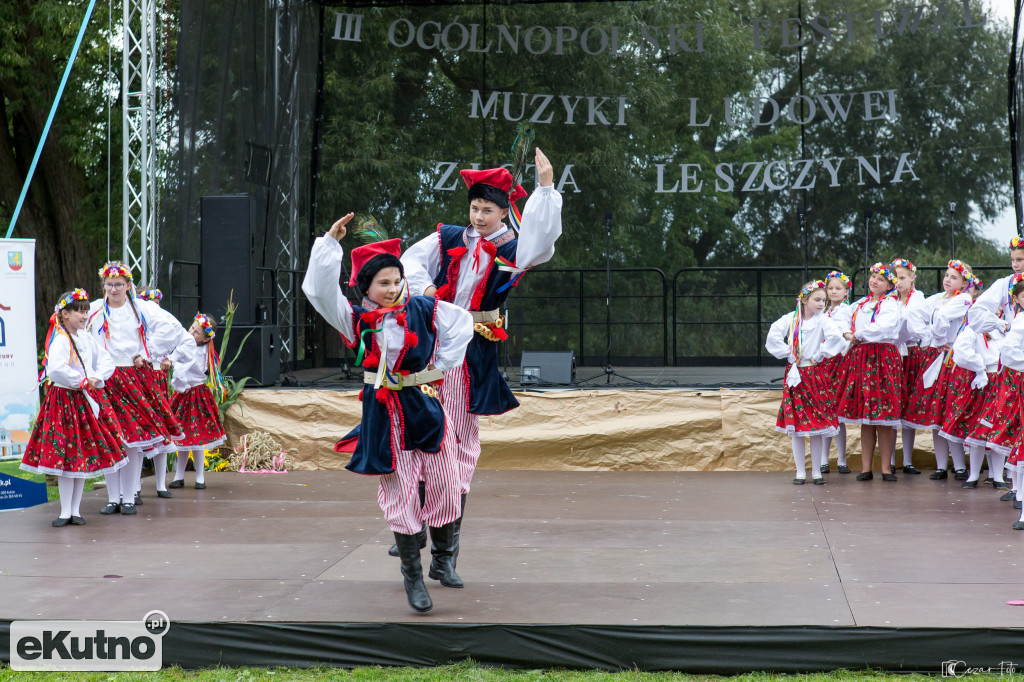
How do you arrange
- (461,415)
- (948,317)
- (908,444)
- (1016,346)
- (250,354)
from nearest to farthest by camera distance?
1. (461,415)
2. (1016,346)
3. (948,317)
4. (908,444)
5. (250,354)

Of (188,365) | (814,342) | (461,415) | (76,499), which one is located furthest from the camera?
(814,342)

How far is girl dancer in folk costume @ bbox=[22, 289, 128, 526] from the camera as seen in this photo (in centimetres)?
517

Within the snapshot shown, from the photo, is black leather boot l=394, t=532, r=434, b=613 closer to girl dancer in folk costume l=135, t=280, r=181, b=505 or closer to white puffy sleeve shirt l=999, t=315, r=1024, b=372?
girl dancer in folk costume l=135, t=280, r=181, b=505

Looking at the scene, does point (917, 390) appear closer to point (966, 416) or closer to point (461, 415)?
point (966, 416)

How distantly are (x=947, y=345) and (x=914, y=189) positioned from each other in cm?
347

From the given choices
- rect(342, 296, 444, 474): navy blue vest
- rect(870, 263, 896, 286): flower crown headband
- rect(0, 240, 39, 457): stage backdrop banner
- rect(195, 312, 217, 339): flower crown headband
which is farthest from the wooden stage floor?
rect(870, 263, 896, 286): flower crown headband

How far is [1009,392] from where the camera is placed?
5.24 metres

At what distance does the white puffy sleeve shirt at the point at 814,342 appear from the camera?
6.37 meters

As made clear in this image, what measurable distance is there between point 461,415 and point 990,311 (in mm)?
3394

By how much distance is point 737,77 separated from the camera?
9727mm

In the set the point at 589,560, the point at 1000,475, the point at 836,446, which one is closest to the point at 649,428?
the point at 836,446

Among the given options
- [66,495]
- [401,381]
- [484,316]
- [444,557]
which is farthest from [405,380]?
A: [66,495]

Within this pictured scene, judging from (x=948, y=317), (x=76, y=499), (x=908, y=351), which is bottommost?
(x=76, y=499)

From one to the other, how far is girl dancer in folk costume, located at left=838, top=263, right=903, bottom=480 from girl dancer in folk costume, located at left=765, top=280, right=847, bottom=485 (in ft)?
0.66
